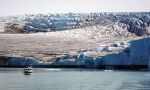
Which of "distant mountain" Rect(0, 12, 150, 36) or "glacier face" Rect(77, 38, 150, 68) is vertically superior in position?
"distant mountain" Rect(0, 12, 150, 36)

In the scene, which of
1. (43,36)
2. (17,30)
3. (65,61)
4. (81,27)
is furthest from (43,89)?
(17,30)

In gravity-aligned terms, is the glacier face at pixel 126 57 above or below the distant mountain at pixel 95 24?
below

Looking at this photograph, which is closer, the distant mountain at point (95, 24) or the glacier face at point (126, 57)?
the glacier face at point (126, 57)

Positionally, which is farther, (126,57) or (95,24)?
(95,24)

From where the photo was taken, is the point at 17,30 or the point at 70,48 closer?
the point at 70,48

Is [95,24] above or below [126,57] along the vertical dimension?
above

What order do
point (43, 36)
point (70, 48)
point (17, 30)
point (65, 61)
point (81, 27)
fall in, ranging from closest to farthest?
point (65, 61) → point (70, 48) → point (43, 36) → point (81, 27) → point (17, 30)

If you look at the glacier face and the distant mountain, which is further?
the distant mountain

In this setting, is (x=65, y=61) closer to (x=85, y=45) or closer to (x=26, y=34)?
(x=85, y=45)
